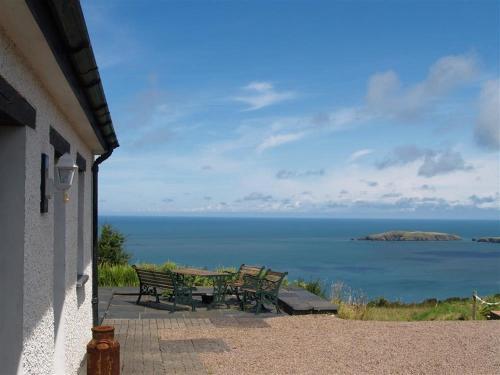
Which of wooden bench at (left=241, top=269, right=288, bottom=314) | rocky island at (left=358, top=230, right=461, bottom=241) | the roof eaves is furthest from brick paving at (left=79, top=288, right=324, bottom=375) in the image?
rocky island at (left=358, top=230, right=461, bottom=241)

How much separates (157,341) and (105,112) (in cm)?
430

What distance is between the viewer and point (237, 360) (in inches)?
323

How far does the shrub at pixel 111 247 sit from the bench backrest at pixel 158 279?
16.7ft

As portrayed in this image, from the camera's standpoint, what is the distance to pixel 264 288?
13.2 metres

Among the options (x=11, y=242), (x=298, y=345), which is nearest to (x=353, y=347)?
(x=298, y=345)

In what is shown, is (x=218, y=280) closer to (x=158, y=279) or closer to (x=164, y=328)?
(x=158, y=279)

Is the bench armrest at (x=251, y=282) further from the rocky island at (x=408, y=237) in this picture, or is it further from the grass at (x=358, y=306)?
the rocky island at (x=408, y=237)

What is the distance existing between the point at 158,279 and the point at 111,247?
5.79 metres

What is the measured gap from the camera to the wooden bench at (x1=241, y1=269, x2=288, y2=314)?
12.8 metres

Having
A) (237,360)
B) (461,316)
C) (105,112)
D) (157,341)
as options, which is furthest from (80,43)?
(461,316)

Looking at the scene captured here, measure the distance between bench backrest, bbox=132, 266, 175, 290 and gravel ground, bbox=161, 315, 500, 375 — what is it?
8.11 feet

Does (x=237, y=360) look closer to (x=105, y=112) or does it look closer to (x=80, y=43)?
(x=105, y=112)

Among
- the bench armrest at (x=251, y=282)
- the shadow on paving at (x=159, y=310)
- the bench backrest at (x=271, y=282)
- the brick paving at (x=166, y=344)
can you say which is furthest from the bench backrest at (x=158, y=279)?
the bench backrest at (x=271, y=282)

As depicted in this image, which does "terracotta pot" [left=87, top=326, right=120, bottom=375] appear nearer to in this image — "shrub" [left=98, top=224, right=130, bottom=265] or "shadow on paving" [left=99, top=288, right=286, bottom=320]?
"shadow on paving" [left=99, top=288, right=286, bottom=320]
